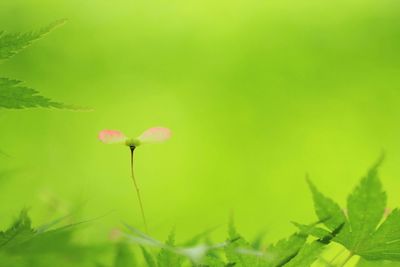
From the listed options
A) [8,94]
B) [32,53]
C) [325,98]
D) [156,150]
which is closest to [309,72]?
[325,98]

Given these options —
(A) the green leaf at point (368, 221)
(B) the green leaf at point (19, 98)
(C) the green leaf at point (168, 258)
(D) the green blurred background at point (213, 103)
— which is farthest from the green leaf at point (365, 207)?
(D) the green blurred background at point (213, 103)

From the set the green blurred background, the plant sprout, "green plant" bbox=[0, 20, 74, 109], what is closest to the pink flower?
the plant sprout

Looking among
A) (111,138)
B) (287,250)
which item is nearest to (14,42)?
(111,138)

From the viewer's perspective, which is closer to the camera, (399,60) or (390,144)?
(390,144)

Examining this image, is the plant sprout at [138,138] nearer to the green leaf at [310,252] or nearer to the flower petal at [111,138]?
the flower petal at [111,138]

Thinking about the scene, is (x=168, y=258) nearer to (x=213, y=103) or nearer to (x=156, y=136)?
(x=156, y=136)

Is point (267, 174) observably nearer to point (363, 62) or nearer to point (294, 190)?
point (294, 190)
